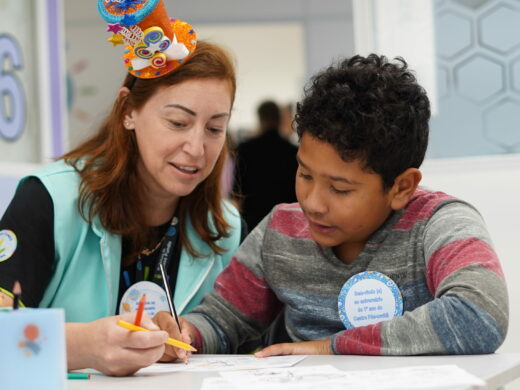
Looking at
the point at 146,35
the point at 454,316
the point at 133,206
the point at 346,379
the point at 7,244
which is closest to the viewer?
the point at 346,379

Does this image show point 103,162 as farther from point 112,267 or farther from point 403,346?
point 403,346

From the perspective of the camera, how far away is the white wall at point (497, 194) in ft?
6.66

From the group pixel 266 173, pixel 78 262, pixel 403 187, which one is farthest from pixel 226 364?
pixel 266 173

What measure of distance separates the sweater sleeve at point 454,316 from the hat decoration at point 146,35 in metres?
0.80

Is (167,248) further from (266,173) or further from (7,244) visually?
(266,173)

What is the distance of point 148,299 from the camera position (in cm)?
184

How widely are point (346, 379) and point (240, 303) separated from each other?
66cm

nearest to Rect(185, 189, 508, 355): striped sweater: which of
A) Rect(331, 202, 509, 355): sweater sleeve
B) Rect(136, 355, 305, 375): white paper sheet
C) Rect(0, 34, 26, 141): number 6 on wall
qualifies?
Rect(331, 202, 509, 355): sweater sleeve

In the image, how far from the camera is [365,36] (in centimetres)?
318

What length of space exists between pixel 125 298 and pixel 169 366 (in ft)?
1.82

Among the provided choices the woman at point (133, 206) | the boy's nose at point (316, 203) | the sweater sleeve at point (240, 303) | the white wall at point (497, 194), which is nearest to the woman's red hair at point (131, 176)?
the woman at point (133, 206)

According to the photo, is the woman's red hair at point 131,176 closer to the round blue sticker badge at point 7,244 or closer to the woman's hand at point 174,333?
the round blue sticker badge at point 7,244

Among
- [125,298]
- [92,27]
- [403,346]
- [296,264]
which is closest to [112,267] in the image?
[125,298]

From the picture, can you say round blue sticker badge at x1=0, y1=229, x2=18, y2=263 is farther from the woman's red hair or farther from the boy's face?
the boy's face
